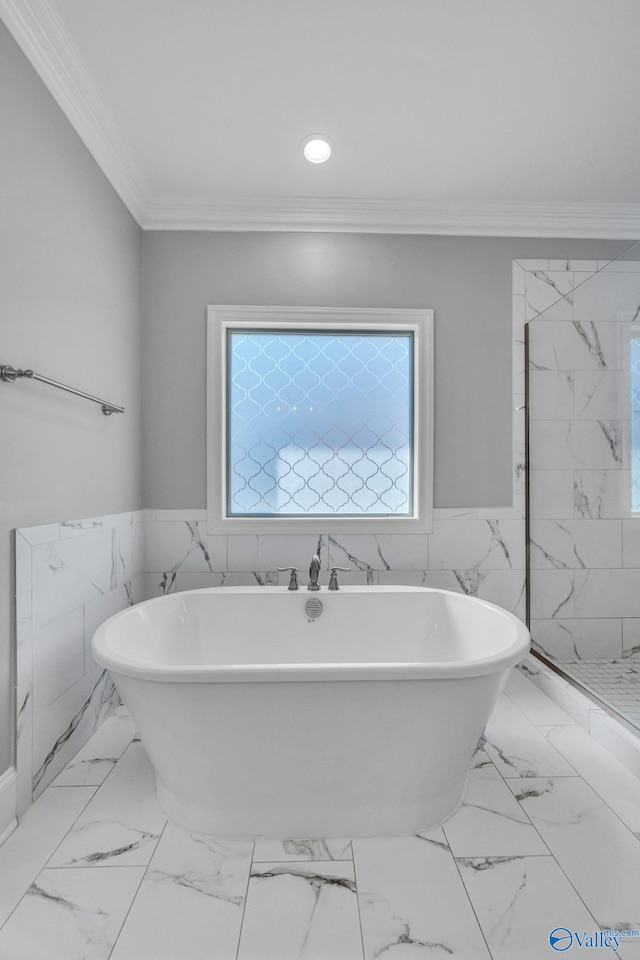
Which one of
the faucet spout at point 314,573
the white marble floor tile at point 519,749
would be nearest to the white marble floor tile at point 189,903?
the white marble floor tile at point 519,749

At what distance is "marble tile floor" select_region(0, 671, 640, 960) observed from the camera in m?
1.16

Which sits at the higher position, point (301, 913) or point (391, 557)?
point (391, 557)

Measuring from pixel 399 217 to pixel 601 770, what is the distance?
2600 mm

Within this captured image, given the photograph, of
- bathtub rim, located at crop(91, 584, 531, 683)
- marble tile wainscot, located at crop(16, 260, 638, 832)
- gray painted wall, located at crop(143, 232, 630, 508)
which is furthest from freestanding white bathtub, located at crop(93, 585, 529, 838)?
gray painted wall, located at crop(143, 232, 630, 508)

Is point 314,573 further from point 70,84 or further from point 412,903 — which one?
point 70,84

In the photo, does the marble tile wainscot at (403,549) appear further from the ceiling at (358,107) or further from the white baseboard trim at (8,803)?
the white baseboard trim at (8,803)

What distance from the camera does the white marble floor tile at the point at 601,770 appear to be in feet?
5.35

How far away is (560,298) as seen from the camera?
2.73m

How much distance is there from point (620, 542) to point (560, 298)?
1.32m

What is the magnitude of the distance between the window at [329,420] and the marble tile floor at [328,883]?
Answer: 1418 mm

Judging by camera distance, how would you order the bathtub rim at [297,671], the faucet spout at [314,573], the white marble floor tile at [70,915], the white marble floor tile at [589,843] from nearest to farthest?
the white marble floor tile at [70,915] < the white marble floor tile at [589,843] < the bathtub rim at [297,671] < the faucet spout at [314,573]

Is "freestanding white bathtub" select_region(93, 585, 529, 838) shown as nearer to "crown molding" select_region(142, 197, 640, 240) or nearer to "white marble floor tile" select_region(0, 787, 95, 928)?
"white marble floor tile" select_region(0, 787, 95, 928)

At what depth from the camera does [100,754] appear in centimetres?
197

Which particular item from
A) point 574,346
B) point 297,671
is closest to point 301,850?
point 297,671
